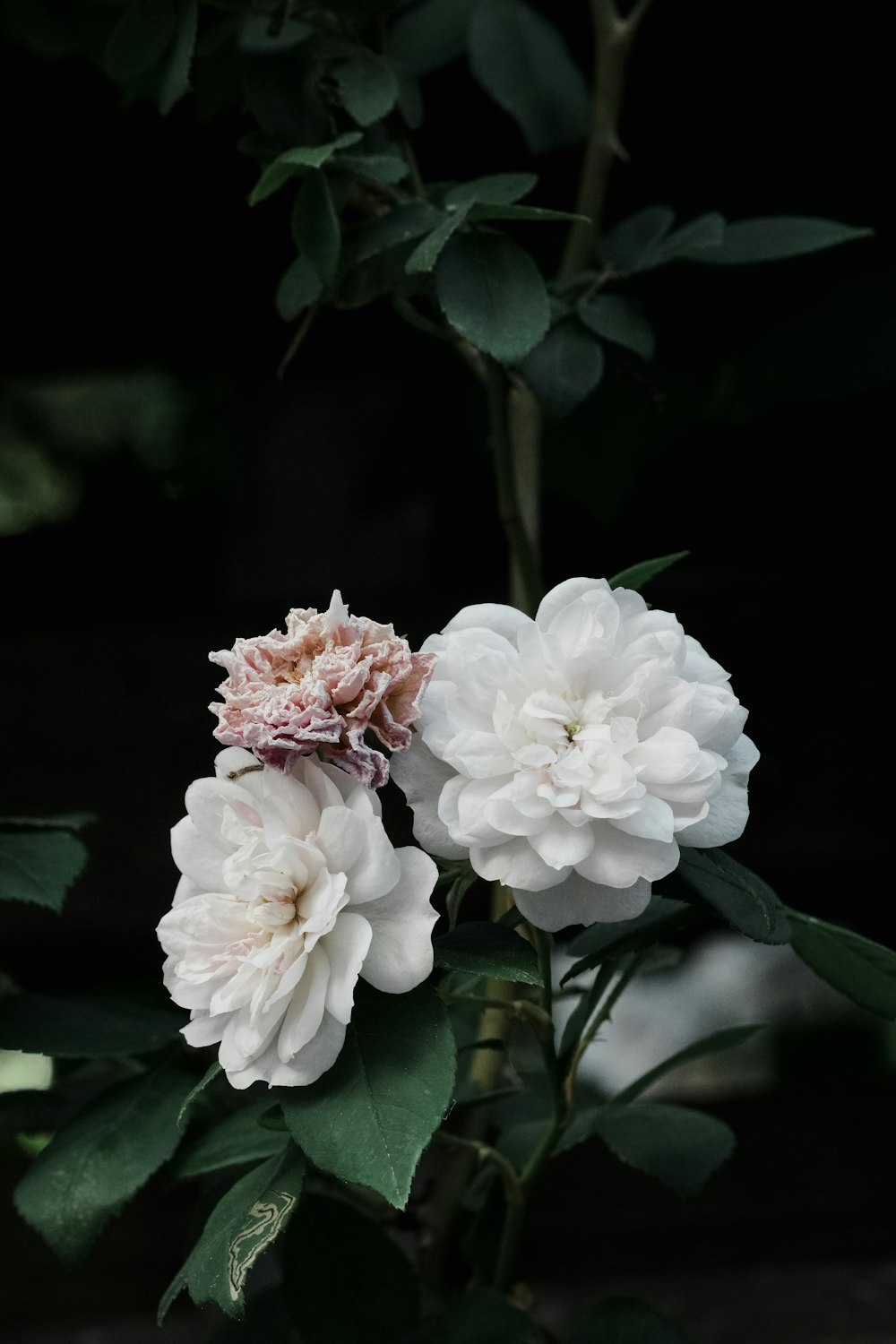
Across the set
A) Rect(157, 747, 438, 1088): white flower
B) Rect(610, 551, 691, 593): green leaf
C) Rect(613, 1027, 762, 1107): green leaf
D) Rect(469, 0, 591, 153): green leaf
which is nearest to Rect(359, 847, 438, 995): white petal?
Rect(157, 747, 438, 1088): white flower

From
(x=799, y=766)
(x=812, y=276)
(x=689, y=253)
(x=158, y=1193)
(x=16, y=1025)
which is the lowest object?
(x=158, y=1193)

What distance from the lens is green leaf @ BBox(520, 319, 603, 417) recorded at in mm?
598

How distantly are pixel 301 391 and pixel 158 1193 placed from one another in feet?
1.97

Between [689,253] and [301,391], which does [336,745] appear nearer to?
[689,253]

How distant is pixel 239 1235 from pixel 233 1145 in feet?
0.37

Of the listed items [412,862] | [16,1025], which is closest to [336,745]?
[412,862]

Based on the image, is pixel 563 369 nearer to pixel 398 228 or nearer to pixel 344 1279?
pixel 398 228

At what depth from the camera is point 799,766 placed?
960 millimetres

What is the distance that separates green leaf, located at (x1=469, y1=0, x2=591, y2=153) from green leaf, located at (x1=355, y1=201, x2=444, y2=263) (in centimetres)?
21

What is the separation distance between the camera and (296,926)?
40cm

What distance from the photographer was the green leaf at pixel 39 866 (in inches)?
22.0

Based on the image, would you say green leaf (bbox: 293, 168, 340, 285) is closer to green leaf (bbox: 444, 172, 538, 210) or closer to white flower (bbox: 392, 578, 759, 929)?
green leaf (bbox: 444, 172, 538, 210)

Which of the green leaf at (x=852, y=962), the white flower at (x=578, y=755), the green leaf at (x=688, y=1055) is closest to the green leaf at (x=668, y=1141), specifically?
→ the green leaf at (x=688, y=1055)

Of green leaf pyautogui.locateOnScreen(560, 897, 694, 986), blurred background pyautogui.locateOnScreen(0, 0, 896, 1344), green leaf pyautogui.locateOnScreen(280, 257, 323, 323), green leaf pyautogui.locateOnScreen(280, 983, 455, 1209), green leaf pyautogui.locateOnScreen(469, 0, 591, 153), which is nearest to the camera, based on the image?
green leaf pyautogui.locateOnScreen(280, 983, 455, 1209)
